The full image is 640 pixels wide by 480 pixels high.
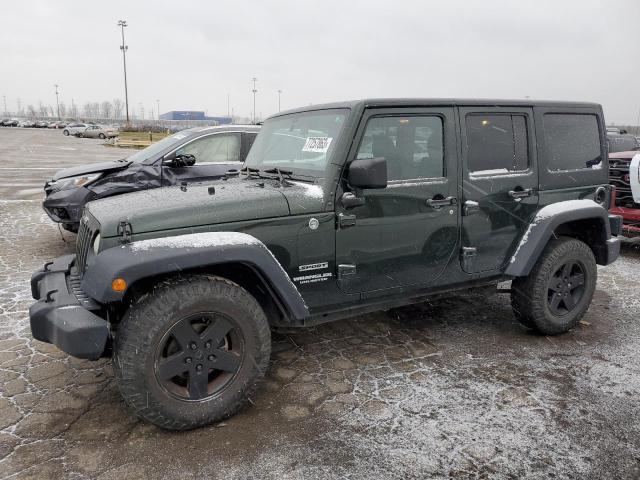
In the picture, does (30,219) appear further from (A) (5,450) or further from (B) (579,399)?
(B) (579,399)

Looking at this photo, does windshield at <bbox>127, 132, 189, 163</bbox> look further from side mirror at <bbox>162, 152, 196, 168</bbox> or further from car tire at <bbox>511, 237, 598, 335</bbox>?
car tire at <bbox>511, 237, 598, 335</bbox>

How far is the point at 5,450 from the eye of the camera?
265 centimetres

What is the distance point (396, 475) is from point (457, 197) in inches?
78.9

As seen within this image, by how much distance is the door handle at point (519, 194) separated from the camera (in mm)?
3943

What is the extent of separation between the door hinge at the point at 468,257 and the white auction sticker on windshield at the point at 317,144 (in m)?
1.32

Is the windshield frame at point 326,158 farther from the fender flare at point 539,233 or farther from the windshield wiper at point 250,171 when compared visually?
the fender flare at point 539,233

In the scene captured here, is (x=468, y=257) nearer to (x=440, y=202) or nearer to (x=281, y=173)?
(x=440, y=202)

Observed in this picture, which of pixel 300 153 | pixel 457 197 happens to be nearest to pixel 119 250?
pixel 300 153

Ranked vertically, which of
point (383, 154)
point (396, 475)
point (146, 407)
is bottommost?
point (396, 475)

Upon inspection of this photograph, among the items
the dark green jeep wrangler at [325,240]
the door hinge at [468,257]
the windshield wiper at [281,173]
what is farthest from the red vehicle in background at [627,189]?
the windshield wiper at [281,173]

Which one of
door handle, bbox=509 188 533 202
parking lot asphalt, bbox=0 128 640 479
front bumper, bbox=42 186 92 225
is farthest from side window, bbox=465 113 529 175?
front bumper, bbox=42 186 92 225

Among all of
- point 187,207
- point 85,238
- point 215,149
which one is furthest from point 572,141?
point 215,149

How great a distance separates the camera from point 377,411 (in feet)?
10.2

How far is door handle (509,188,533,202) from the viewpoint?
3943 millimetres
